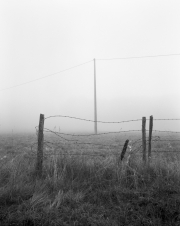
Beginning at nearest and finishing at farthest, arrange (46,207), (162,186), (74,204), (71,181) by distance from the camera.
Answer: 1. (46,207)
2. (74,204)
3. (162,186)
4. (71,181)

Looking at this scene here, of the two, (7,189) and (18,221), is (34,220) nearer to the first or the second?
(18,221)

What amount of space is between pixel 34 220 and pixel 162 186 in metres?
2.81

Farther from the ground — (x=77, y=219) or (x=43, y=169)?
(x=43, y=169)

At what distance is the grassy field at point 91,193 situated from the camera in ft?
10.4

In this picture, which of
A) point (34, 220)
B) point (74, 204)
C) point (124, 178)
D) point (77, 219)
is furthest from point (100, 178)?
point (34, 220)

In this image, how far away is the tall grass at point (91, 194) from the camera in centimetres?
319

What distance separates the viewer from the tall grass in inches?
125

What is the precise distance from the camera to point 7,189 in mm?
3895

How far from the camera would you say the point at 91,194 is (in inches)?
161

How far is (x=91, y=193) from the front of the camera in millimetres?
4129

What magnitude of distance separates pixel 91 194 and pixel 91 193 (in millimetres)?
47

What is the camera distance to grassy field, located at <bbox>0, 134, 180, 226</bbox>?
318cm

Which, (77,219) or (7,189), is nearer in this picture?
(77,219)

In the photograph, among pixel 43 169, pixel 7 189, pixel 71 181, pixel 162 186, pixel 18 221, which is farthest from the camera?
pixel 43 169
